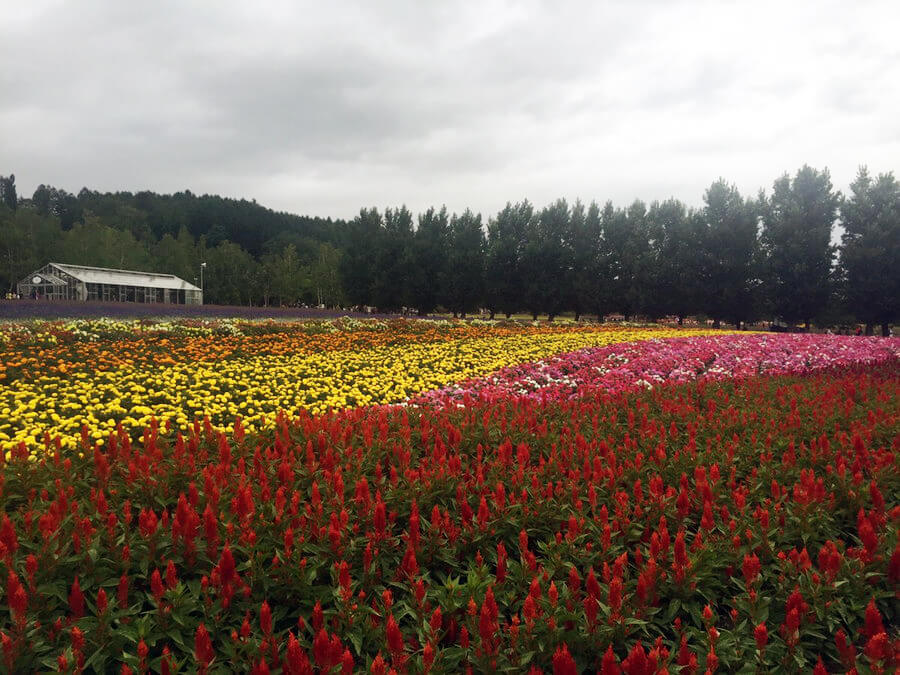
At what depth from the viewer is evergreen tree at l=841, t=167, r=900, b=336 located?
31.5m

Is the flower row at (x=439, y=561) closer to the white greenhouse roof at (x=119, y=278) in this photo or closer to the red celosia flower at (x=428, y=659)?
the red celosia flower at (x=428, y=659)

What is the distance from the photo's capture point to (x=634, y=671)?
1.94m

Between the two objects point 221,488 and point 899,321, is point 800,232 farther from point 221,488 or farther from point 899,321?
point 221,488

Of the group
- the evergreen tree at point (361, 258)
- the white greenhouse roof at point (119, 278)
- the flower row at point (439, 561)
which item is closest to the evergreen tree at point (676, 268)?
the evergreen tree at point (361, 258)

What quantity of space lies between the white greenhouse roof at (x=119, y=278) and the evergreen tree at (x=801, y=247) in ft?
188

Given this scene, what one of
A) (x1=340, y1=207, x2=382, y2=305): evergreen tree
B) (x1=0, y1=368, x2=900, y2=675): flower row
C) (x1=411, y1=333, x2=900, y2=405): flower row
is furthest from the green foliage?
(x1=0, y1=368, x2=900, y2=675): flower row

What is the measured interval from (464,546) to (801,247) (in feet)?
120

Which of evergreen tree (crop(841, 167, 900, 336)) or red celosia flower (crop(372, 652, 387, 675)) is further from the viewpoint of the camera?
evergreen tree (crop(841, 167, 900, 336))

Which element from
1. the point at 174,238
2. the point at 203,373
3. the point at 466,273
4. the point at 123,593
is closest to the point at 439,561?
the point at 123,593

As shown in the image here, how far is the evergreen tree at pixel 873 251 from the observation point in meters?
31.5

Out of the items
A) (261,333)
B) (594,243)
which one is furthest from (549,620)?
(594,243)

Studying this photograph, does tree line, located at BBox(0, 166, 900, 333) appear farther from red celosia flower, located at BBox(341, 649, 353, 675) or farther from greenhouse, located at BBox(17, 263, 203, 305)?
red celosia flower, located at BBox(341, 649, 353, 675)

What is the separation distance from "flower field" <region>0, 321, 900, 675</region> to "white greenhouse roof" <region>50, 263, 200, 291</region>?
5733 centimetres

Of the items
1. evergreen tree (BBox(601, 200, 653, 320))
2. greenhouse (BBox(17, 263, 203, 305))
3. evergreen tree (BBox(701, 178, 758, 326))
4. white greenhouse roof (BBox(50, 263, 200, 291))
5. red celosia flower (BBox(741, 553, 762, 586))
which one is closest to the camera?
red celosia flower (BBox(741, 553, 762, 586))
